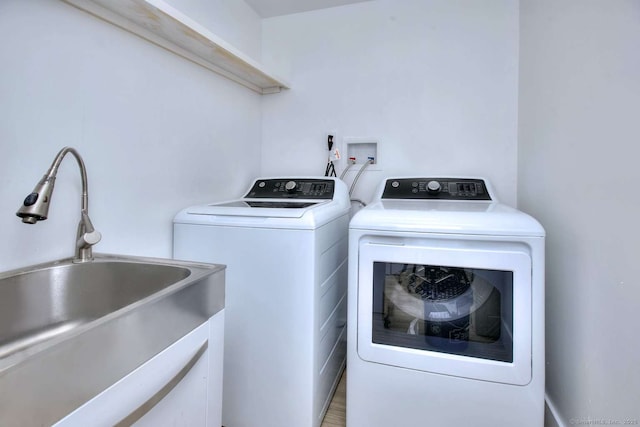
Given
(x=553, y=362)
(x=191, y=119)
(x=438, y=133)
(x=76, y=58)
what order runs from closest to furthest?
(x=76, y=58), (x=553, y=362), (x=191, y=119), (x=438, y=133)

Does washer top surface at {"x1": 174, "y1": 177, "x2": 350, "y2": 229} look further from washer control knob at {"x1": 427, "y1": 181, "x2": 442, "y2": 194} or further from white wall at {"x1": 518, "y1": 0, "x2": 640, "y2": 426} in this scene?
white wall at {"x1": 518, "y1": 0, "x2": 640, "y2": 426}

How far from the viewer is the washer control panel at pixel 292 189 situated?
1729 millimetres

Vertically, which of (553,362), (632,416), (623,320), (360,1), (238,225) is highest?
(360,1)

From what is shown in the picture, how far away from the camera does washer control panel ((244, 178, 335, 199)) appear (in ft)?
5.67

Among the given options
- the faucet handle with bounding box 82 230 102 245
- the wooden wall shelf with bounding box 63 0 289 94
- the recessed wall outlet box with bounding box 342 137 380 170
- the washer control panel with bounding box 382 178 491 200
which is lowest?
the faucet handle with bounding box 82 230 102 245

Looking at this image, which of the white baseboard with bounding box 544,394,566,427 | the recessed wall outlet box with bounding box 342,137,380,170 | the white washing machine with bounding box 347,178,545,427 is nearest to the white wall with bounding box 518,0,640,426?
the white baseboard with bounding box 544,394,566,427

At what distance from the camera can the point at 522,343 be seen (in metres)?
1.02

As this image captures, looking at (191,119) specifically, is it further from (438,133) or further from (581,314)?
(581,314)

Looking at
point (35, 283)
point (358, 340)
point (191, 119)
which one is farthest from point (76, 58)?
point (358, 340)

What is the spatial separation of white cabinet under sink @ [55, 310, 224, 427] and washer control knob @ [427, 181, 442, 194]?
1.25 metres

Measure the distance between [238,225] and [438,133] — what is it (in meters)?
1.34

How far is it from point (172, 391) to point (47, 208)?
0.54 m

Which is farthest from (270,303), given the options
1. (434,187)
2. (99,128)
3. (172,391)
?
(434,187)

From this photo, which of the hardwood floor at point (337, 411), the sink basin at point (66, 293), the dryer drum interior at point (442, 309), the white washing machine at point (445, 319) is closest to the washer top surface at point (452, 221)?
the white washing machine at point (445, 319)
